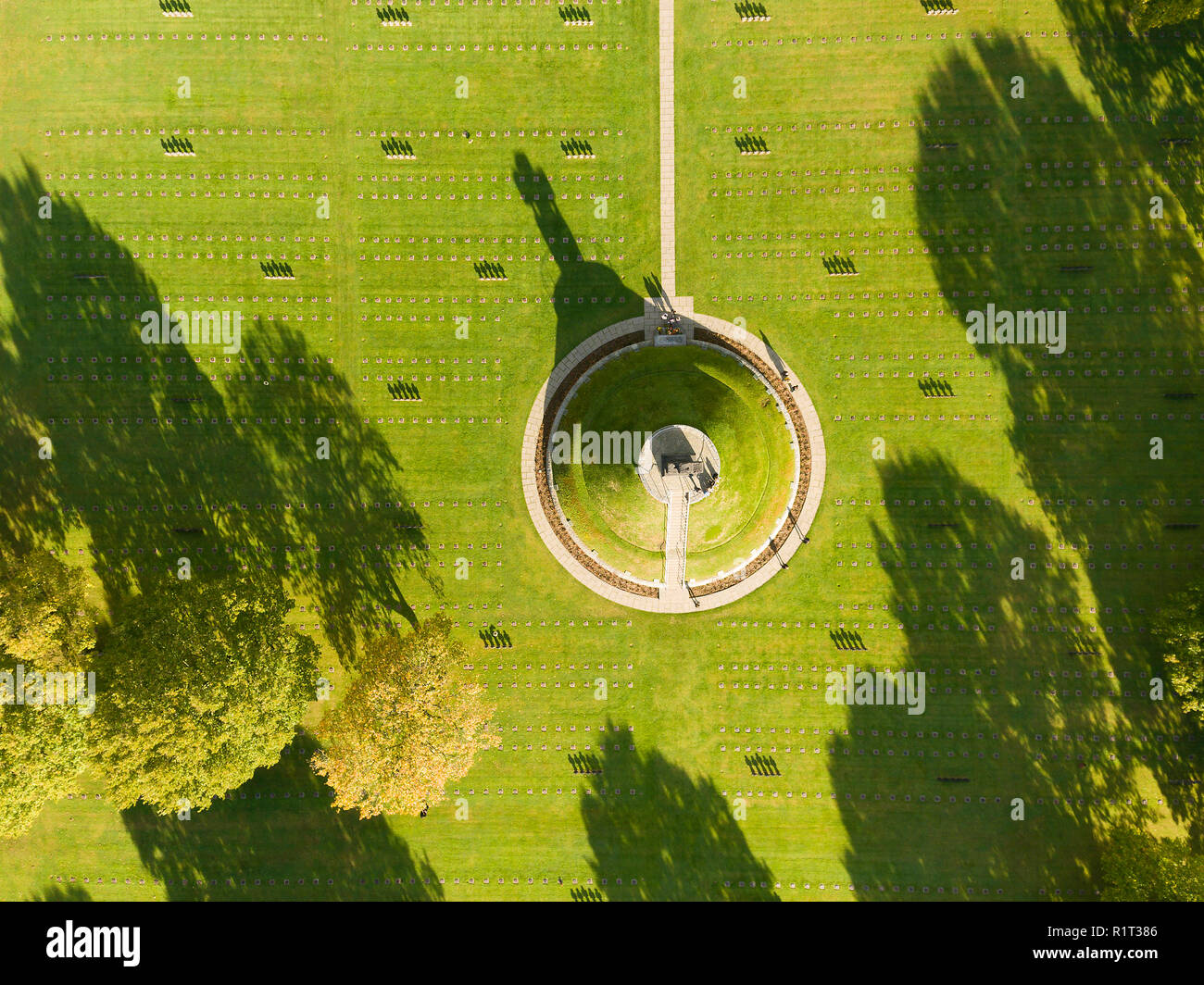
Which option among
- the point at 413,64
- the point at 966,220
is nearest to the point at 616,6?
the point at 413,64

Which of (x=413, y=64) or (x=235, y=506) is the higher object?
(x=413, y=64)

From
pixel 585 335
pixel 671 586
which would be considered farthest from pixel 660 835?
pixel 585 335

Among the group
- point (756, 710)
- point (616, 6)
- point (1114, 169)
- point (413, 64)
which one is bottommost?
point (756, 710)

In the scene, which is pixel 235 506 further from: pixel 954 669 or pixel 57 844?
pixel 954 669

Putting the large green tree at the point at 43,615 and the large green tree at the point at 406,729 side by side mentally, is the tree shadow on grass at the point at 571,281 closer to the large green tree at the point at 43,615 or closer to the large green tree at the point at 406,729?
the large green tree at the point at 406,729

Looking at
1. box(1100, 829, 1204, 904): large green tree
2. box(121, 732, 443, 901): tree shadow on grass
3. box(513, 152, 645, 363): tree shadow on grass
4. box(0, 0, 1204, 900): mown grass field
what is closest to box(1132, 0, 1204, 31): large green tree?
box(0, 0, 1204, 900): mown grass field

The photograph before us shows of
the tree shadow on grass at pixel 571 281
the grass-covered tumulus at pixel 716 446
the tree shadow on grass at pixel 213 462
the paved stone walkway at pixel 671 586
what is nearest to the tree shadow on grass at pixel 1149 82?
the paved stone walkway at pixel 671 586
